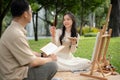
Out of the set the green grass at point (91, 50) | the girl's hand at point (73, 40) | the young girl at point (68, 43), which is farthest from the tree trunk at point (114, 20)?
the girl's hand at point (73, 40)

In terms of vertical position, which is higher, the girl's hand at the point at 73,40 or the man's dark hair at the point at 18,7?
the man's dark hair at the point at 18,7

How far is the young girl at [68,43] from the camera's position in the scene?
26.7ft

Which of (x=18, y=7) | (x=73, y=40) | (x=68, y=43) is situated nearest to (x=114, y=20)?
(x=68, y=43)

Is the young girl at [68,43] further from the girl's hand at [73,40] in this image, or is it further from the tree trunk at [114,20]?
the tree trunk at [114,20]

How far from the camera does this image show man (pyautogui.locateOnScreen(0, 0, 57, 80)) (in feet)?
15.1

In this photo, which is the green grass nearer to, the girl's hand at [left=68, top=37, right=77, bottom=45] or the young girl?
the young girl

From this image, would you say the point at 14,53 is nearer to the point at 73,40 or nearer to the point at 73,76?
the point at 73,76

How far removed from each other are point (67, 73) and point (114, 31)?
53.8 ft

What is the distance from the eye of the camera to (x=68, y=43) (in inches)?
324

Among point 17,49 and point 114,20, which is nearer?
point 17,49

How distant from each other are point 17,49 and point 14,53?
2.7 inches

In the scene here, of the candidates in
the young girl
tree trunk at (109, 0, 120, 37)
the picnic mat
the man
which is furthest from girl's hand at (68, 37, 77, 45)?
tree trunk at (109, 0, 120, 37)

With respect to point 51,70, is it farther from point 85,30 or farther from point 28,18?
point 85,30

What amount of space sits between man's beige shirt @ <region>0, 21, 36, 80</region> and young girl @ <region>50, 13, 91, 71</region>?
3348 millimetres
